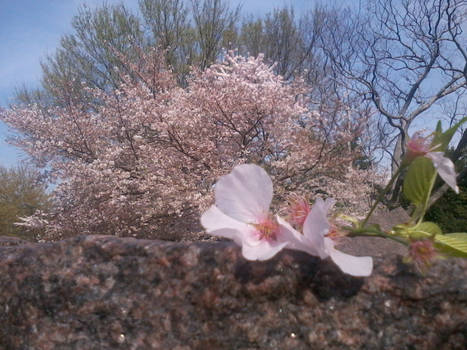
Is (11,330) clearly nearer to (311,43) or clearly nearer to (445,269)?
(445,269)

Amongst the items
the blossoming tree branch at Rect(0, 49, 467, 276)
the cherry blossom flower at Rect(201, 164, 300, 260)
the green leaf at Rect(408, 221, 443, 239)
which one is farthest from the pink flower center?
the blossoming tree branch at Rect(0, 49, 467, 276)

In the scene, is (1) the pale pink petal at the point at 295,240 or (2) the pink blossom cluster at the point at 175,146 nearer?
(1) the pale pink petal at the point at 295,240

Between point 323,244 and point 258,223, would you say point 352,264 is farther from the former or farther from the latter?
point 258,223

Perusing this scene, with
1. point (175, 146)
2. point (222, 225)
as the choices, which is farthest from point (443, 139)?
point (175, 146)

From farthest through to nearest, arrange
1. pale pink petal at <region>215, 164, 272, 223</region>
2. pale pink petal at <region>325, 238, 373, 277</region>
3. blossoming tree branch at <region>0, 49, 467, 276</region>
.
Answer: blossoming tree branch at <region>0, 49, 467, 276</region> → pale pink petal at <region>215, 164, 272, 223</region> → pale pink petal at <region>325, 238, 373, 277</region>

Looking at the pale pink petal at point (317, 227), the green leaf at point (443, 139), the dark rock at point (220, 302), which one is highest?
the green leaf at point (443, 139)

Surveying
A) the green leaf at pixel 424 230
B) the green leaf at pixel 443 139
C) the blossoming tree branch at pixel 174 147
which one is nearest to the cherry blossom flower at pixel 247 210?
the green leaf at pixel 424 230

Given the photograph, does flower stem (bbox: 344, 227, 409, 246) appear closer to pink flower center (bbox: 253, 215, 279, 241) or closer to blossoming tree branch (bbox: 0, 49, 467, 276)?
pink flower center (bbox: 253, 215, 279, 241)

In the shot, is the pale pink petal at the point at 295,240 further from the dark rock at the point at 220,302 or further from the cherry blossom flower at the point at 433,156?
the cherry blossom flower at the point at 433,156
